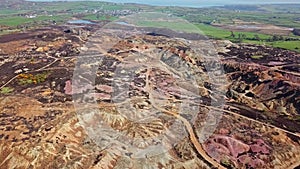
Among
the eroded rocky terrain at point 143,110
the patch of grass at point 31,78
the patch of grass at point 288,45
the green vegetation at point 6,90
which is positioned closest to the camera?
the eroded rocky terrain at point 143,110

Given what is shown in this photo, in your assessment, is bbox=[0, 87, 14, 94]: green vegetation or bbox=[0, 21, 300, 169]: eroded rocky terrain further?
bbox=[0, 87, 14, 94]: green vegetation

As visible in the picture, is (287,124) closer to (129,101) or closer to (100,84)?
(129,101)

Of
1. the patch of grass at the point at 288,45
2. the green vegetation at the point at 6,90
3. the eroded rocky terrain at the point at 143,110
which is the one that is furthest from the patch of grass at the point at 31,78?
the patch of grass at the point at 288,45

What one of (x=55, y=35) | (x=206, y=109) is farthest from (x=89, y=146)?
(x=55, y=35)

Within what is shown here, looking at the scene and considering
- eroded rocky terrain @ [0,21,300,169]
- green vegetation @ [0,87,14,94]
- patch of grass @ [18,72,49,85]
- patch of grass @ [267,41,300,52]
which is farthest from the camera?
patch of grass @ [267,41,300,52]

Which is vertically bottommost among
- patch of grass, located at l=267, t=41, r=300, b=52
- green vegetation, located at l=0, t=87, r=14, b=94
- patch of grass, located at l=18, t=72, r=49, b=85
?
patch of grass, located at l=267, t=41, r=300, b=52

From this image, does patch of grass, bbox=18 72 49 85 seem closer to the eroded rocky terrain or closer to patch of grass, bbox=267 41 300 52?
the eroded rocky terrain

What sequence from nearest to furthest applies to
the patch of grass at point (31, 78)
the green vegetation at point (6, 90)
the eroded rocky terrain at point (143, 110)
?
the eroded rocky terrain at point (143, 110) → the green vegetation at point (6, 90) → the patch of grass at point (31, 78)

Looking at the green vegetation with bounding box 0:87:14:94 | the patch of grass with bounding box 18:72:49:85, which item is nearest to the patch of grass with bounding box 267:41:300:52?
the patch of grass with bounding box 18:72:49:85

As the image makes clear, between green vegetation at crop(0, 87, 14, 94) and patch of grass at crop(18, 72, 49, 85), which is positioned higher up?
patch of grass at crop(18, 72, 49, 85)

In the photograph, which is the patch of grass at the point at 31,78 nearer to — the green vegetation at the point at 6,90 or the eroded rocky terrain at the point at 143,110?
the eroded rocky terrain at the point at 143,110
